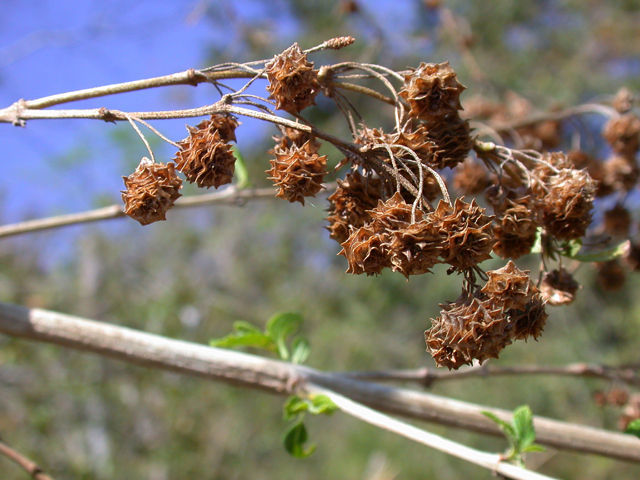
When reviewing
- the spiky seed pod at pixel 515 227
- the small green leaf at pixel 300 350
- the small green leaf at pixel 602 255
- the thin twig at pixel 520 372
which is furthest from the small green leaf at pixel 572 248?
the small green leaf at pixel 300 350

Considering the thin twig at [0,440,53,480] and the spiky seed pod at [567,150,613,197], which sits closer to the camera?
the thin twig at [0,440,53,480]

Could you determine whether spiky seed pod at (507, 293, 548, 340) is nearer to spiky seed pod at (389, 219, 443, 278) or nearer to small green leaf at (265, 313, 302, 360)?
spiky seed pod at (389, 219, 443, 278)

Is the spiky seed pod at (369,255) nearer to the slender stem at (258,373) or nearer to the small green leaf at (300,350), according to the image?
the slender stem at (258,373)

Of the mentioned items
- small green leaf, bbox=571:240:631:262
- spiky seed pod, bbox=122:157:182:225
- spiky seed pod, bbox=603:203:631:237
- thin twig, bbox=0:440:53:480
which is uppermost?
spiky seed pod, bbox=603:203:631:237

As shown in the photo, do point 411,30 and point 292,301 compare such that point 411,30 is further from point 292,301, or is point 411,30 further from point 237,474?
point 237,474

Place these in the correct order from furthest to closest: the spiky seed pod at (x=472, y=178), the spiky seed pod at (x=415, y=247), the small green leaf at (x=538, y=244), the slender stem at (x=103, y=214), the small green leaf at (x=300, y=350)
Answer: the small green leaf at (x=300, y=350)
the slender stem at (x=103, y=214)
the spiky seed pod at (x=472, y=178)
the small green leaf at (x=538, y=244)
the spiky seed pod at (x=415, y=247)

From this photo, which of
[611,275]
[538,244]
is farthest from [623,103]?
[538,244]

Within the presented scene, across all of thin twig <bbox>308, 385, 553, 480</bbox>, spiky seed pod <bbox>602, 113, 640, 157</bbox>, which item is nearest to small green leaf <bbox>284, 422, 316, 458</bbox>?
thin twig <bbox>308, 385, 553, 480</bbox>
